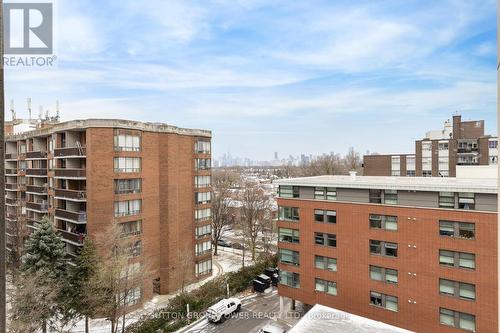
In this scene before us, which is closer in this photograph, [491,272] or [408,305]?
[491,272]

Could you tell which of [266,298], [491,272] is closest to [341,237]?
[491,272]

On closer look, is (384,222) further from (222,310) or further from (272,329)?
(222,310)

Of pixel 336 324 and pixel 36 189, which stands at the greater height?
pixel 36 189

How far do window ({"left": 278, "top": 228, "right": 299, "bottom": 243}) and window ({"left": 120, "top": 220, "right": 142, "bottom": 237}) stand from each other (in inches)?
467

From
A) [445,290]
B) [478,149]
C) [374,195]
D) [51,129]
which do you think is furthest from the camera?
[478,149]

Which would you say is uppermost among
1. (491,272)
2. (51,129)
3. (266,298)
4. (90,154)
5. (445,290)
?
(51,129)

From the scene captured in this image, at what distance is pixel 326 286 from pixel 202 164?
16920 millimetres

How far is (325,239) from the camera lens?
81.3ft

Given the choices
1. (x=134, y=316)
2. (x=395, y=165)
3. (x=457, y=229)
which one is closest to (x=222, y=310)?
(x=134, y=316)

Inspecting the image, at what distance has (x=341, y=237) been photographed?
946 inches

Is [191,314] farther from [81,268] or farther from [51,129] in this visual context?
[51,129]

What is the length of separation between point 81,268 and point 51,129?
546 inches

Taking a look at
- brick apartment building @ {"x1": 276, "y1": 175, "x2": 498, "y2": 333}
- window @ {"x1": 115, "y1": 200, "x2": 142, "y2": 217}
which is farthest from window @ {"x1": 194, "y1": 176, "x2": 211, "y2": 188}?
brick apartment building @ {"x1": 276, "y1": 175, "x2": 498, "y2": 333}

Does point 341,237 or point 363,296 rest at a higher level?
point 341,237
